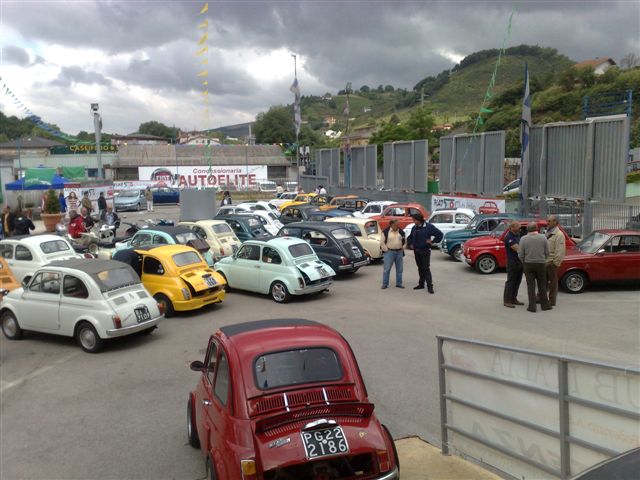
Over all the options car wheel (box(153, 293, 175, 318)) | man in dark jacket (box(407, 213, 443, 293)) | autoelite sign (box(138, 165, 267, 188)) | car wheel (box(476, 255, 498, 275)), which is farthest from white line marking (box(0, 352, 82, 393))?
autoelite sign (box(138, 165, 267, 188))

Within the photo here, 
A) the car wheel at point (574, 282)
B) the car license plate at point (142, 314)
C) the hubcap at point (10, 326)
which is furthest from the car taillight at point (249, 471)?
the car wheel at point (574, 282)

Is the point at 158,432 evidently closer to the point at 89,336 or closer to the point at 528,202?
the point at 89,336

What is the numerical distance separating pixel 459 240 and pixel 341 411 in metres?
14.7

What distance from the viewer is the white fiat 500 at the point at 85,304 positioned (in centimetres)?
995

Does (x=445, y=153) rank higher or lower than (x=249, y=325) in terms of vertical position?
higher

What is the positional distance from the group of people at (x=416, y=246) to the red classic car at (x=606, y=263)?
10.1 feet

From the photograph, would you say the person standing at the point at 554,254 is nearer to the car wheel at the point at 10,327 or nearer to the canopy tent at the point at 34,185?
the car wheel at the point at 10,327

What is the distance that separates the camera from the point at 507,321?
10922mm

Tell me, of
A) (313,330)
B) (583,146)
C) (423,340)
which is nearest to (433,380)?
(423,340)

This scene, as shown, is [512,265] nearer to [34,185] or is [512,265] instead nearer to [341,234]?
[341,234]

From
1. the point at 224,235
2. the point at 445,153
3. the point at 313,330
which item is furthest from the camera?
the point at 445,153

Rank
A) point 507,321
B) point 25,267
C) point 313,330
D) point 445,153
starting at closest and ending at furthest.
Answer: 1. point 313,330
2. point 507,321
3. point 25,267
4. point 445,153

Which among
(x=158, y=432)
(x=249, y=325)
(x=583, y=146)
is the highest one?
(x=583, y=146)

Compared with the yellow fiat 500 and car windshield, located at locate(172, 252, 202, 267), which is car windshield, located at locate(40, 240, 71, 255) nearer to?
the yellow fiat 500
